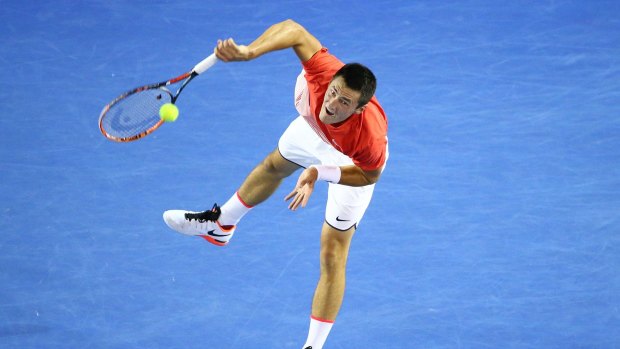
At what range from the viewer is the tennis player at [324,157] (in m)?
6.68

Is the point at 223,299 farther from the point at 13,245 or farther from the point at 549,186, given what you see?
the point at 549,186

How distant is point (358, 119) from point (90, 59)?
499 centimetres

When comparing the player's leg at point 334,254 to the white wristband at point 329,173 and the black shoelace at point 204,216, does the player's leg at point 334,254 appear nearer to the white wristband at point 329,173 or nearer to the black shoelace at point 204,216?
the white wristband at point 329,173

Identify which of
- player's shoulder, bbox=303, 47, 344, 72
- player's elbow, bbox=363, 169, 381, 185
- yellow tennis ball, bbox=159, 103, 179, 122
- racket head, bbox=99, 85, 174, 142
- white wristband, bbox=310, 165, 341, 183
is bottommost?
white wristband, bbox=310, 165, 341, 183

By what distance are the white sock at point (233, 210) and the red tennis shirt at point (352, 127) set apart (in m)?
1.26

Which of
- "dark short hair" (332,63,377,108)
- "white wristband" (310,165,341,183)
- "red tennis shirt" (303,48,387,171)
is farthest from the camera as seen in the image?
"red tennis shirt" (303,48,387,171)

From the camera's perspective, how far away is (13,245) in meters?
8.78

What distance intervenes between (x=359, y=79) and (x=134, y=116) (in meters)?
1.55

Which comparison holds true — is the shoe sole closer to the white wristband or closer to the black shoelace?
the black shoelace

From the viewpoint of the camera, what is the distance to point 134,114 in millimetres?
7297

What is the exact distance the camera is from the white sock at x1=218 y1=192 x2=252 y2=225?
8.20 m

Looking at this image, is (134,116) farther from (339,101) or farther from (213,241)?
(213,241)

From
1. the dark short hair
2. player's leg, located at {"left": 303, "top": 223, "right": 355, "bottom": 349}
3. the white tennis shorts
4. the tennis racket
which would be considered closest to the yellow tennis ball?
the tennis racket

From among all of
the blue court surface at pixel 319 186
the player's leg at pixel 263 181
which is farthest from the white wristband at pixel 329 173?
the blue court surface at pixel 319 186
